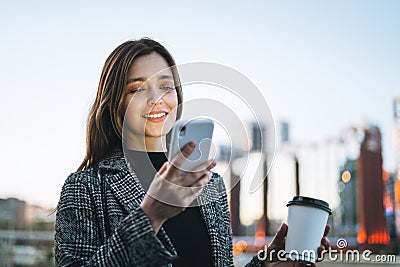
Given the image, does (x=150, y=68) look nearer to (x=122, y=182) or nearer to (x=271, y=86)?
(x=122, y=182)

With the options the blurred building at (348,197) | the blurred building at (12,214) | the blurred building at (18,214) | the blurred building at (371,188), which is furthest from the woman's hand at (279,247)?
the blurred building at (12,214)

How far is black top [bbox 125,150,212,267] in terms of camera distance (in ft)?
2.19

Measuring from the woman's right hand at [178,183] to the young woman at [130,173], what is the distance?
0.24ft

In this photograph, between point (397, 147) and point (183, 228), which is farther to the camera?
point (397, 147)

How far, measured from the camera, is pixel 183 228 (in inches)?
26.8

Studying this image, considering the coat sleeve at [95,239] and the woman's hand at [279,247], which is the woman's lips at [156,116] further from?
the woman's hand at [279,247]

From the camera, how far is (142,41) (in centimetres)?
71

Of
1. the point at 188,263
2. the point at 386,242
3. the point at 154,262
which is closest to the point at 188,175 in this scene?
the point at 154,262

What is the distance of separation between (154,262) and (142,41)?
0.28 meters

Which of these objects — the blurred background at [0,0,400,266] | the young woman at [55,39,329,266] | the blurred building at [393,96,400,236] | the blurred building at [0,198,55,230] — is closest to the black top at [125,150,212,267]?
the young woman at [55,39,329,266]

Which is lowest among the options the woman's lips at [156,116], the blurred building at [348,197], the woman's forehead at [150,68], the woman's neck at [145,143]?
the blurred building at [348,197]

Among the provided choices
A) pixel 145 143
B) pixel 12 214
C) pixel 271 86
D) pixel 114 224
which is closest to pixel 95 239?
pixel 114 224

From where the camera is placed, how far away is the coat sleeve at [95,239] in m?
0.53

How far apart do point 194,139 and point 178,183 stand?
0.15ft
